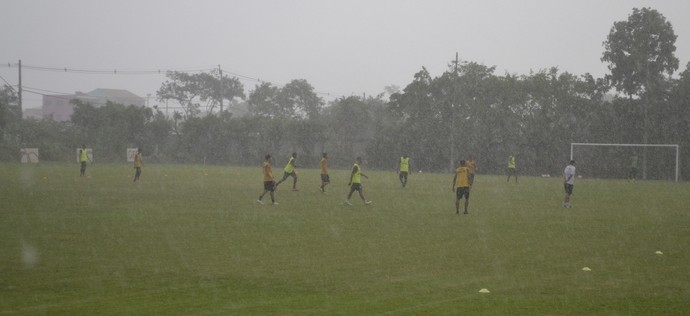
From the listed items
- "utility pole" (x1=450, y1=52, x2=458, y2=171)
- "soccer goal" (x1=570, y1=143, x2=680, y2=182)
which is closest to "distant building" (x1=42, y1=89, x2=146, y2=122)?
"utility pole" (x1=450, y1=52, x2=458, y2=171)

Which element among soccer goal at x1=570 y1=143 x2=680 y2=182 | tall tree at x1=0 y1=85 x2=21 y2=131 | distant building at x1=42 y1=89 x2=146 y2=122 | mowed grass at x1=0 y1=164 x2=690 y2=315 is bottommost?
mowed grass at x1=0 y1=164 x2=690 y2=315

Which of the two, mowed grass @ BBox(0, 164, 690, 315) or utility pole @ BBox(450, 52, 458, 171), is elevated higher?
utility pole @ BBox(450, 52, 458, 171)

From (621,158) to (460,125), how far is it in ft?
48.0

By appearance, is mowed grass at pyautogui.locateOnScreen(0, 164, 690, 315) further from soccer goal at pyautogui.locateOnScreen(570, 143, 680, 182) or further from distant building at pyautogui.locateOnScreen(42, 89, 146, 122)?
distant building at pyautogui.locateOnScreen(42, 89, 146, 122)

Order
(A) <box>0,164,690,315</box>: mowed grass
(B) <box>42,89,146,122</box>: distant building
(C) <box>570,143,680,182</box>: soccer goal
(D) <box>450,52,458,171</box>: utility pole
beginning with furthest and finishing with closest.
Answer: (B) <box>42,89,146,122</box>: distant building
(D) <box>450,52,458,171</box>: utility pole
(C) <box>570,143,680,182</box>: soccer goal
(A) <box>0,164,690,315</box>: mowed grass

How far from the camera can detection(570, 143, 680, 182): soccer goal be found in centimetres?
5872

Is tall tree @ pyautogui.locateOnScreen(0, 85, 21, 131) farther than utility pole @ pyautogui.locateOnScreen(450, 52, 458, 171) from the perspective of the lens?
Yes

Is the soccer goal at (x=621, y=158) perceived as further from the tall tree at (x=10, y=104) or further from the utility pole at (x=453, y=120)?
the tall tree at (x=10, y=104)

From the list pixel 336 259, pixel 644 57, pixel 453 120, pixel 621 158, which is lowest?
pixel 336 259

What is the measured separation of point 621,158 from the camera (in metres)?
60.2

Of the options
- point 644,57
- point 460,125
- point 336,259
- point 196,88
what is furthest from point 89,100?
point 336,259

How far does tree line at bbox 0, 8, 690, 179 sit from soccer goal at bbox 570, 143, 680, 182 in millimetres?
Answer: 100

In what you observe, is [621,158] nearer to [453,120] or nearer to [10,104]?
[453,120]

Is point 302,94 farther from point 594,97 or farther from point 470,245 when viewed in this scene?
point 470,245
